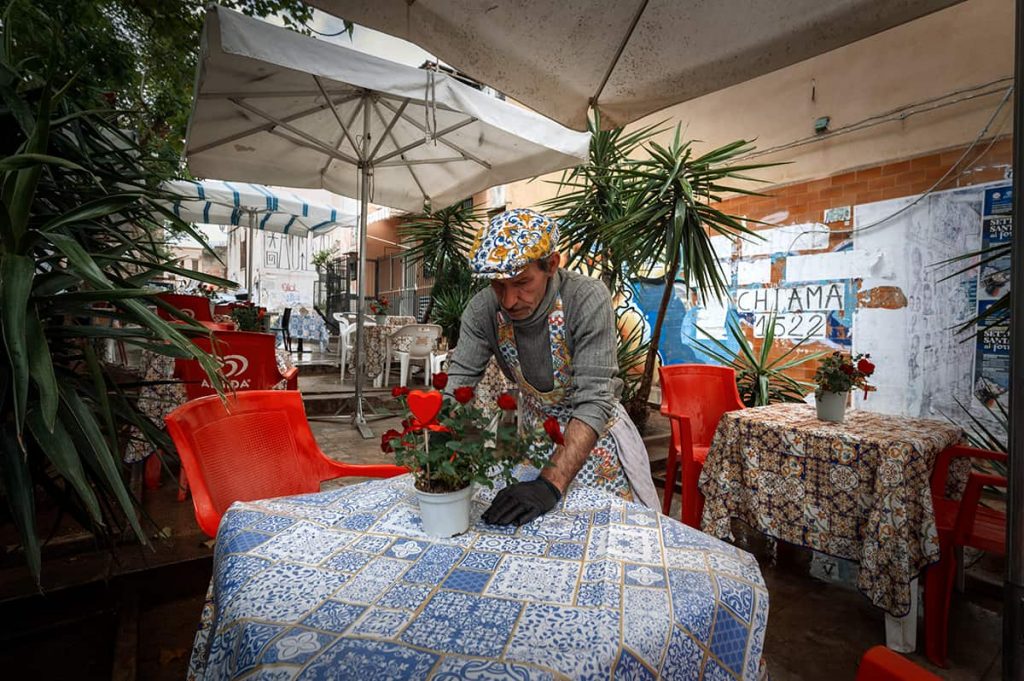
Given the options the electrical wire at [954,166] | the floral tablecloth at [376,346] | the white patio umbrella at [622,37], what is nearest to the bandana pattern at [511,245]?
the white patio umbrella at [622,37]

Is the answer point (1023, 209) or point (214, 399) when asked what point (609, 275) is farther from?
point (1023, 209)

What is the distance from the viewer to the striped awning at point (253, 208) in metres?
7.84

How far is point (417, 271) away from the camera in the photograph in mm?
13648

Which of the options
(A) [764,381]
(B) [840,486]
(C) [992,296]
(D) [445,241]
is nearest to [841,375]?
(B) [840,486]

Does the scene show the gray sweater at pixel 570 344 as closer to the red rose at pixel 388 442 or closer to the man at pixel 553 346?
the man at pixel 553 346

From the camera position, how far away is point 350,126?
5.17 m

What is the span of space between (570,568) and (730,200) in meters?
6.28

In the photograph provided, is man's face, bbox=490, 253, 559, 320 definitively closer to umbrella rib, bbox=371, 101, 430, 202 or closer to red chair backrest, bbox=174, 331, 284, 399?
red chair backrest, bbox=174, 331, 284, 399

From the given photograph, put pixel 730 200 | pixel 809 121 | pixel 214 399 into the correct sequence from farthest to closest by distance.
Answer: pixel 730 200 → pixel 809 121 → pixel 214 399

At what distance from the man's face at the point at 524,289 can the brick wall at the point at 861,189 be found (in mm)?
4278

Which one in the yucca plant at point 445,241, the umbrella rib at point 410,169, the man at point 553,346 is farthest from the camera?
the yucca plant at point 445,241

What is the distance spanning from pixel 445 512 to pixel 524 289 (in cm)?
84

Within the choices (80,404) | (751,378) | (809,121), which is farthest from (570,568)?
(809,121)

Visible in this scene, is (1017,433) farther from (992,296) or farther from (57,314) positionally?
(992,296)
